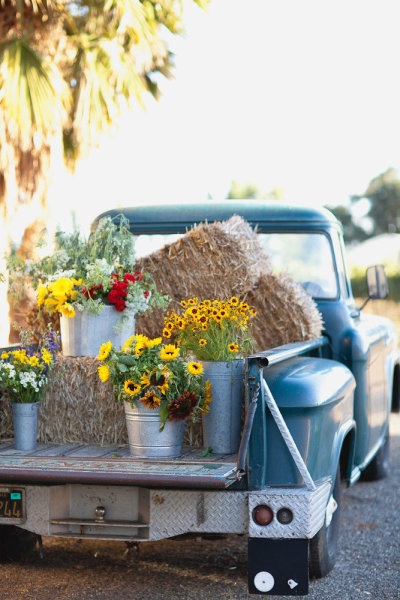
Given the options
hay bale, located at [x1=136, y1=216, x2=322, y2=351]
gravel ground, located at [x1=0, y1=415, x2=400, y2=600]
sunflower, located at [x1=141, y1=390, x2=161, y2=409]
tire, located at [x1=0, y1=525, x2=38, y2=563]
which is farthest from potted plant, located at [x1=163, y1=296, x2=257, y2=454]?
tire, located at [x1=0, y1=525, x2=38, y2=563]

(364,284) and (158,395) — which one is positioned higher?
(158,395)

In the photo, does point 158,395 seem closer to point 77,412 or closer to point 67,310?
point 77,412

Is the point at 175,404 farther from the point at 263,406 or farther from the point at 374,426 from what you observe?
the point at 374,426

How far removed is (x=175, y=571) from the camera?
4660 mm

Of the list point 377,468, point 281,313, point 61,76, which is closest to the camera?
point 281,313

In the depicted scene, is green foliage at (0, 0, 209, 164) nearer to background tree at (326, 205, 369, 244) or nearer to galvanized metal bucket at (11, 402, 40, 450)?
galvanized metal bucket at (11, 402, 40, 450)

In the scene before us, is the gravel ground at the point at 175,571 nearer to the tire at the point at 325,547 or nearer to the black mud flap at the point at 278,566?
the tire at the point at 325,547

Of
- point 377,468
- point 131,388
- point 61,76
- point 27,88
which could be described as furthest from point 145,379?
point 61,76

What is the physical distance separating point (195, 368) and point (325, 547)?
47.0 inches

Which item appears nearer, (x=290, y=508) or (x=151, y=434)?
(x=290, y=508)

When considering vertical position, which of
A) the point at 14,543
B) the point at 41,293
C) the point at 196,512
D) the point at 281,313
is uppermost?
the point at 41,293

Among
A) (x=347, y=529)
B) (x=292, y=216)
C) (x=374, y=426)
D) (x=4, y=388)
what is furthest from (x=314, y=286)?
(x=4, y=388)

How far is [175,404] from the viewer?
3934 mm

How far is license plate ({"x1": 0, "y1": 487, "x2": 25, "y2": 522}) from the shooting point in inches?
154
